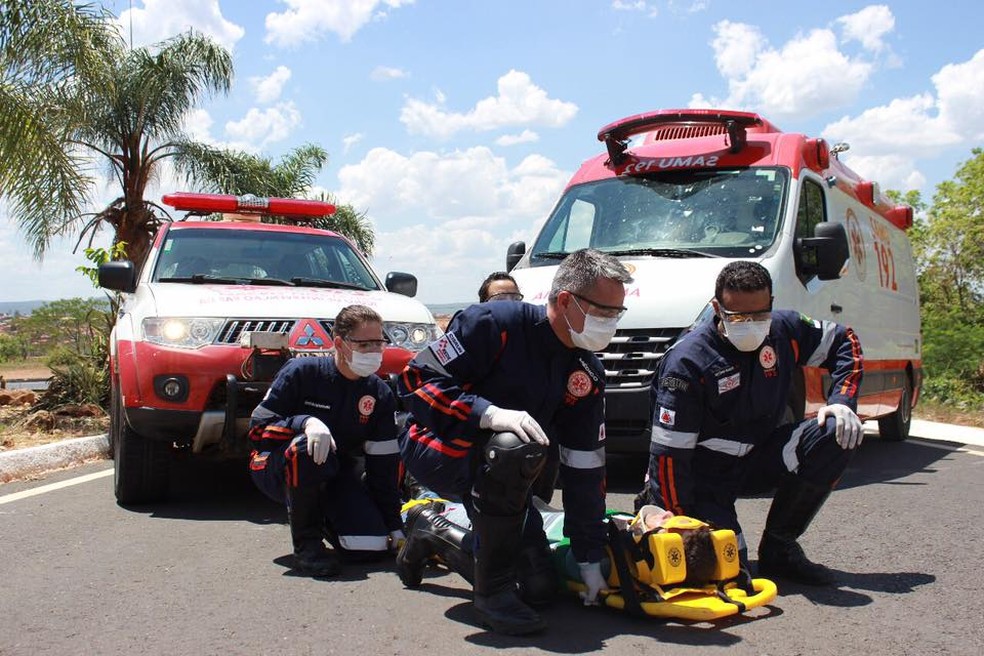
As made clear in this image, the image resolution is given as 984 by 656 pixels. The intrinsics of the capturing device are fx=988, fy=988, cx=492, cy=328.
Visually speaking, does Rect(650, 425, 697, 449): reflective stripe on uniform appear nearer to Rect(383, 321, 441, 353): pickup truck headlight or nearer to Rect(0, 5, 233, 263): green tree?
Rect(383, 321, 441, 353): pickup truck headlight

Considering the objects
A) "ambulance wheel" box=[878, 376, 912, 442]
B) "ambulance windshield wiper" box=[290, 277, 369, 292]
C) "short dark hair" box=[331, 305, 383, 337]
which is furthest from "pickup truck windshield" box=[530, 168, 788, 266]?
"ambulance wheel" box=[878, 376, 912, 442]

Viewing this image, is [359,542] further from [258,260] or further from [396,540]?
[258,260]

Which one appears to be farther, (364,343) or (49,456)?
(49,456)

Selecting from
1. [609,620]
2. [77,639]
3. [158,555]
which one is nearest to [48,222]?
[158,555]

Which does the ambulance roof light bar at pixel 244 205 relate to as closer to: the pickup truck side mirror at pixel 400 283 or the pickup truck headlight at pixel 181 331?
the pickup truck side mirror at pixel 400 283

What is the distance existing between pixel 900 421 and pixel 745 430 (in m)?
6.30

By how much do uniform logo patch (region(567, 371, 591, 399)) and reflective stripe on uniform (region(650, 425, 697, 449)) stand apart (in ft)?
1.60

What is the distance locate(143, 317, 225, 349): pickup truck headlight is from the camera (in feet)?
18.2

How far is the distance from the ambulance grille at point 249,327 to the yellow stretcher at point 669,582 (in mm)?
2597

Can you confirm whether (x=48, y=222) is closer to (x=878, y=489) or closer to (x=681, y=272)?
(x=681, y=272)

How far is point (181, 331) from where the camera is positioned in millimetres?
5566

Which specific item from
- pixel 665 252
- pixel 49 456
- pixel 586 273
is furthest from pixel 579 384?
pixel 49 456

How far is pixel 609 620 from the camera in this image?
3.65m

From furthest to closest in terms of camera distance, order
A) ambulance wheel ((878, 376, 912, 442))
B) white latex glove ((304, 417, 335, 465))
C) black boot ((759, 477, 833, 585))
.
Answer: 1. ambulance wheel ((878, 376, 912, 442))
2. white latex glove ((304, 417, 335, 465))
3. black boot ((759, 477, 833, 585))
